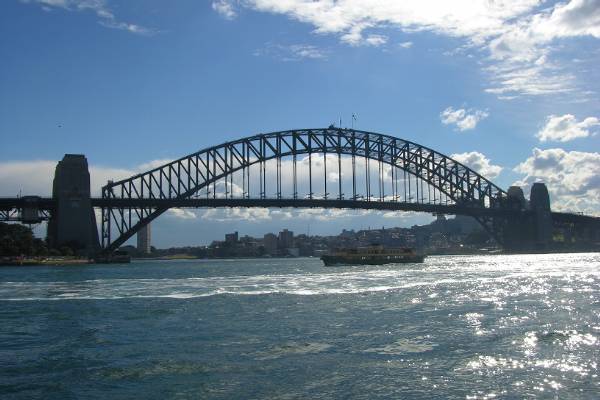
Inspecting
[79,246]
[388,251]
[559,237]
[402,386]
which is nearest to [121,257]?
[79,246]

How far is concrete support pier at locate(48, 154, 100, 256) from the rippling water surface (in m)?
65.6

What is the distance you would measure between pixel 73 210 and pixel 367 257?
4402 centimetres

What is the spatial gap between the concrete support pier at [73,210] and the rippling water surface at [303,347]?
65608 mm

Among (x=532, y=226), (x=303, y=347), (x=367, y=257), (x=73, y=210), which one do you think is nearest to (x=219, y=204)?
(x=73, y=210)

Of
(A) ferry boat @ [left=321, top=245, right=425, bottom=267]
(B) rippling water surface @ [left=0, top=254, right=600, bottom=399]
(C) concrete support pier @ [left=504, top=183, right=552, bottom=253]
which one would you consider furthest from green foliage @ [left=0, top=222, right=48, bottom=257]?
(C) concrete support pier @ [left=504, top=183, right=552, bottom=253]

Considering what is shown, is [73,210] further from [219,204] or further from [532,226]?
[532,226]

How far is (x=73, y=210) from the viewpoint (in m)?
101

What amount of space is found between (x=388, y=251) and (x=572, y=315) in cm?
7020

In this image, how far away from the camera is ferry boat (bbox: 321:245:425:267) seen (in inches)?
3661

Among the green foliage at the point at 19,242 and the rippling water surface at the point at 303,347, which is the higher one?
the green foliage at the point at 19,242

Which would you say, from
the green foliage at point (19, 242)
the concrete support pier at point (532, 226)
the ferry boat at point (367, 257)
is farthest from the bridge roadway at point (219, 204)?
the concrete support pier at point (532, 226)

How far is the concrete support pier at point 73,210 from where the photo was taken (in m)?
100

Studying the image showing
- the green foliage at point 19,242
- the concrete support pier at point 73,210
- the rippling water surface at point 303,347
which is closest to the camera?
the rippling water surface at point 303,347

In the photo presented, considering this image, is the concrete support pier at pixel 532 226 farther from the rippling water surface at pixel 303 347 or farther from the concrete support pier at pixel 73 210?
the rippling water surface at pixel 303 347
